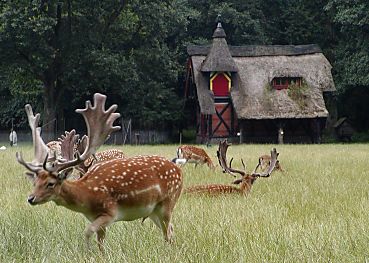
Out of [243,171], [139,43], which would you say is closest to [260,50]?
[139,43]

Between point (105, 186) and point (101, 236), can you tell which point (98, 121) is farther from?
point (101, 236)

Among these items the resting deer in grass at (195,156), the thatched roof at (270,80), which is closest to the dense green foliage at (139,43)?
the thatched roof at (270,80)

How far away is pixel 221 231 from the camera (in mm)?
4578

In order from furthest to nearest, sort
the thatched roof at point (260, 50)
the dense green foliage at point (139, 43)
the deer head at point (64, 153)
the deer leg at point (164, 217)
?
the thatched roof at point (260, 50) < the dense green foliage at point (139, 43) < the deer leg at point (164, 217) < the deer head at point (64, 153)

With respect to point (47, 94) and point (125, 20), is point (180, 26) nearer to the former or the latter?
point (125, 20)

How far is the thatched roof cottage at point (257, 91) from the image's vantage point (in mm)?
27359

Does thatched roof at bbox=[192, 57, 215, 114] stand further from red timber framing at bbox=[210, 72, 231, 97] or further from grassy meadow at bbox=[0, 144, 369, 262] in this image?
grassy meadow at bbox=[0, 144, 369, 262]

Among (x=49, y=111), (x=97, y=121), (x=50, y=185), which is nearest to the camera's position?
(x=50, y=185)

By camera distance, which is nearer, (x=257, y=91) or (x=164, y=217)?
(x=164, y=217)

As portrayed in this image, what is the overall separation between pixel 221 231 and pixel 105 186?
3.29 feet

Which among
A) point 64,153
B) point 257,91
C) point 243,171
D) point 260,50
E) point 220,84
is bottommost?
point 243,171

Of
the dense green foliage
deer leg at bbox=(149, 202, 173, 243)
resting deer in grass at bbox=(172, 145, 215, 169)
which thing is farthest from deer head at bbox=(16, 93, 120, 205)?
the dense green foliage

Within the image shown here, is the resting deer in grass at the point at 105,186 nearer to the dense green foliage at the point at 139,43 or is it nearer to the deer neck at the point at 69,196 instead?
the deer neck at the point at 69,196

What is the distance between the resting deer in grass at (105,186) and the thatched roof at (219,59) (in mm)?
23334
